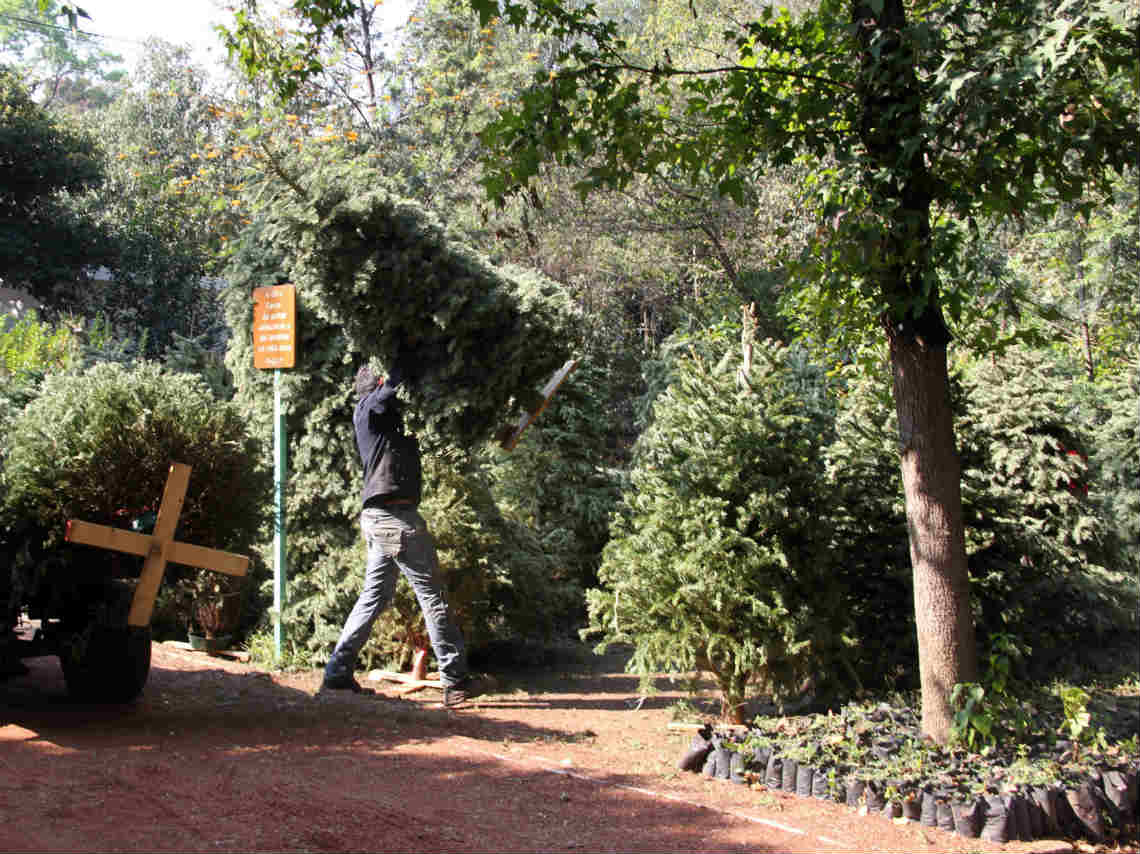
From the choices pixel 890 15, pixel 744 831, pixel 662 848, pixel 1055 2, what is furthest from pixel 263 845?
pixel 1055 2

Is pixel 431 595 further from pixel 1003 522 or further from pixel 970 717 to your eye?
pixel 1003 522

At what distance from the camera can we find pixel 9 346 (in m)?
13.2

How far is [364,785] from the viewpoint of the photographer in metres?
4.82

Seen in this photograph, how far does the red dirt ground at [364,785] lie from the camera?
4.05 metres

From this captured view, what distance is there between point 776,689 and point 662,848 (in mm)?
2383

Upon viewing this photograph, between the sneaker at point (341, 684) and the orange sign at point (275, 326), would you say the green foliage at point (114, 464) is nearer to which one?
the sneaker at point (341, 684)

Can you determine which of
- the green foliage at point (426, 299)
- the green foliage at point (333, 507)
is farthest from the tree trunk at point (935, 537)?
the green foliage at point (333, 507)

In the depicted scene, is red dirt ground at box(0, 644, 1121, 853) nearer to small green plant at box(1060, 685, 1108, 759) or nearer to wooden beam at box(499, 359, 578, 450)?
small green plant at box(1060, 685, 1108, 759)

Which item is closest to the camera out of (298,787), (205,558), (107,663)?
(298,787)

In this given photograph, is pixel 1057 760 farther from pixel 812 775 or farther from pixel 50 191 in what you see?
pixel 50 191

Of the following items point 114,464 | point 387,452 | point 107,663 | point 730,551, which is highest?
point 387,452

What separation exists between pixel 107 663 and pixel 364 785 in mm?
2093

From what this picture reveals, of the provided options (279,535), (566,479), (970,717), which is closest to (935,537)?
(970,717)

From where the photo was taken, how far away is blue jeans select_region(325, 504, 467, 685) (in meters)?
6.93
